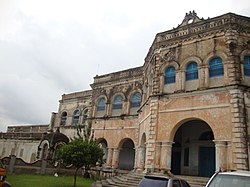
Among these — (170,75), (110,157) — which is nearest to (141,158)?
(110,157)

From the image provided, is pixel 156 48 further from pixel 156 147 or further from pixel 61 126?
pixel 61 126

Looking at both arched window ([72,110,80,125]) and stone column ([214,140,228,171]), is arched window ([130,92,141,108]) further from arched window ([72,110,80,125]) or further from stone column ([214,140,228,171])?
stone column ([214,140,228,171])

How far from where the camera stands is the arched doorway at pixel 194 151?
1583 cm

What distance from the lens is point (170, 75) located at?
1567 cm

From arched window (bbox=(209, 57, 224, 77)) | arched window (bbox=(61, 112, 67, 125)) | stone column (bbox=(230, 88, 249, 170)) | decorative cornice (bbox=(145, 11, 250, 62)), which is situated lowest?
stone column (bbox=(230, 88, 249, 170))

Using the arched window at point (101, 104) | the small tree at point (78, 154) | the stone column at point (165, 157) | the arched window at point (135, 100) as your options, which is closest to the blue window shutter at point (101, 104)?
the arched window at point (101, 104)

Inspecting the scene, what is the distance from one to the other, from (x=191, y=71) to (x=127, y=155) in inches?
451

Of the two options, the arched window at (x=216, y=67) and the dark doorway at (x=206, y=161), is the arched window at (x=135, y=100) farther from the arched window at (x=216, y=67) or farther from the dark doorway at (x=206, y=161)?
the arched window at (x=216, y=67)

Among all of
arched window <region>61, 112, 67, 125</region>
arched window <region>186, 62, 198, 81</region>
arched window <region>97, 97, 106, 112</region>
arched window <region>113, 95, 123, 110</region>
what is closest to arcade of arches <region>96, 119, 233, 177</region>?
arched window <region>186, 62, 198, 81</region>

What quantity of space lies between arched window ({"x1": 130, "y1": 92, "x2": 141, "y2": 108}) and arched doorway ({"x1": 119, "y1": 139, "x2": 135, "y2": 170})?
343 centimetres

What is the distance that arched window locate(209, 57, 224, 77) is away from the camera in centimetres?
1401

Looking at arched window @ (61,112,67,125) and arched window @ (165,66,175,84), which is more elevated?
arched window @ (165,66,175,84)

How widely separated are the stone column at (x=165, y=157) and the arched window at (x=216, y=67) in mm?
4831

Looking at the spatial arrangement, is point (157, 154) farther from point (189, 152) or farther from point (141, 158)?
point (189, 152)
